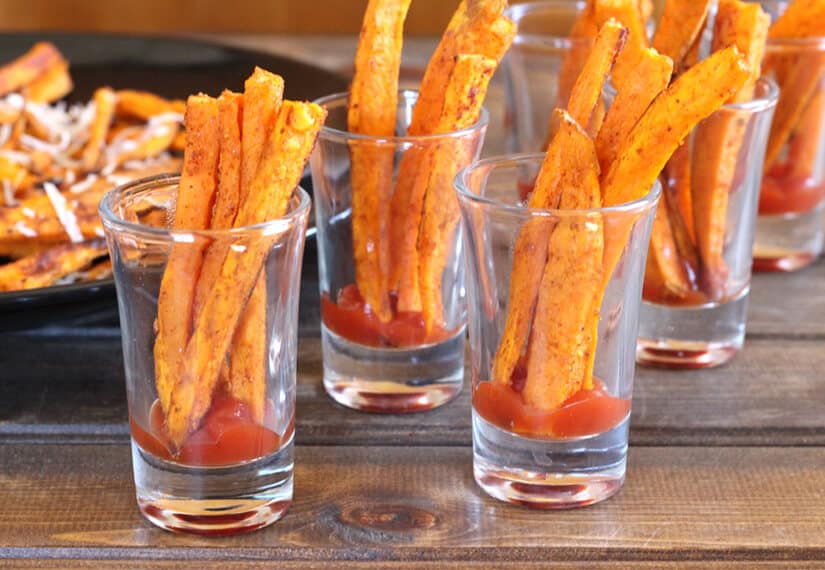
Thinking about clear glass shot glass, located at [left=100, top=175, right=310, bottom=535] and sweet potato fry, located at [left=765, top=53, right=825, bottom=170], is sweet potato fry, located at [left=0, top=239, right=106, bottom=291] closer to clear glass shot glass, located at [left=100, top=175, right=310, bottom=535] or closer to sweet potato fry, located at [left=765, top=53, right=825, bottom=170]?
clear glass shot glass, located at [left=100, top=175, right=310, bottom=535]

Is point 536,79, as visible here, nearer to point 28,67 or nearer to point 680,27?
point 680,27

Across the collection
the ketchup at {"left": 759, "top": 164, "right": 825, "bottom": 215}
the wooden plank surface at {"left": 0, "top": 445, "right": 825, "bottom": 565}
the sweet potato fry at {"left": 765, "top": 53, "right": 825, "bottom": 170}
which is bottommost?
the wooden plank surface at {"left": 0, "top": 445, "right": 825, "bottom": 565}

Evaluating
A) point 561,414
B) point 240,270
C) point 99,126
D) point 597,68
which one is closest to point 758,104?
point 597,68

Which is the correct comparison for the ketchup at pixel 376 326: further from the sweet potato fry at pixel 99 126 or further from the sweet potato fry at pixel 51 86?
the sweet potato fry at pixel 51 86

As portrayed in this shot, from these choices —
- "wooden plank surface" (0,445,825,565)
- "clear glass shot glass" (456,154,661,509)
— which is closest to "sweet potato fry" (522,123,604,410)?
"clear glass shot glass" (456,154,661,509)

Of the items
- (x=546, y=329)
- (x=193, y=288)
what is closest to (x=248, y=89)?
(x=193, y=288)

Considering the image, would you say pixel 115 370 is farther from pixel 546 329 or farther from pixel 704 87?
pixel 704 87

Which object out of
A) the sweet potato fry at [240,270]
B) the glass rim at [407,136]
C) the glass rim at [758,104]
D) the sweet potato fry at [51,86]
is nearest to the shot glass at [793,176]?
the glass rim at [758,104]
